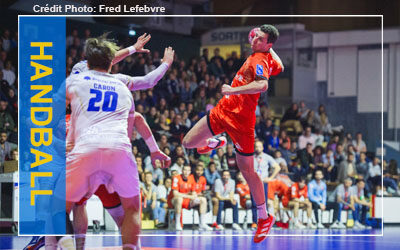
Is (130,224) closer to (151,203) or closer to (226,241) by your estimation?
(226,241)

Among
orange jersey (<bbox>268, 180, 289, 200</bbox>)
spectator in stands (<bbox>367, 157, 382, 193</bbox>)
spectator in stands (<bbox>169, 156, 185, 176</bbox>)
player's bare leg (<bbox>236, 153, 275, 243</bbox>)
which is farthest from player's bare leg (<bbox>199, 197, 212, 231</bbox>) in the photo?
spectator in stands (<bbox>367, 157, 382, 193</bbox>)

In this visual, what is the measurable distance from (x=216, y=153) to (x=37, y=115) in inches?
204

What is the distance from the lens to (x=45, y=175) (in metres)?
8.71

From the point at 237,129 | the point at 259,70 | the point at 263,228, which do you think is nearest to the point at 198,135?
the point at 237,129

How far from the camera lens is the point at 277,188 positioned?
13.3 meters

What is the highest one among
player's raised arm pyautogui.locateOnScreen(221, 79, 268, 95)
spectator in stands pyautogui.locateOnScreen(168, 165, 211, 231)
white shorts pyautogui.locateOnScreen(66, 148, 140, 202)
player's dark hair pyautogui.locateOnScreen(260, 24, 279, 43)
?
player's dark hair pyautogui.locateOnScreen(260, 24, 279, 43)

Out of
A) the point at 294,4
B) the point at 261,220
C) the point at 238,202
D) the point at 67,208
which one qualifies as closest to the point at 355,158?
the point at 238,202

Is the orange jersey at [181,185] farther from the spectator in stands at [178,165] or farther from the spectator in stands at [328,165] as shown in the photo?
the spectator in stands at [328,165]

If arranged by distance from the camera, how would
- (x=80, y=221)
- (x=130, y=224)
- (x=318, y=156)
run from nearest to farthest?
(x=130, y=224) < (x=80, y=221) < (x=318, y=156)

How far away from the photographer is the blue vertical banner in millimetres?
8797

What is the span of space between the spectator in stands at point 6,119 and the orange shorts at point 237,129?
5.72 m

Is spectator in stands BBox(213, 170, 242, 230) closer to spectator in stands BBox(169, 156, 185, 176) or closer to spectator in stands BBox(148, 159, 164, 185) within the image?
spectator in stands BBox(169, 156, 185, 176)

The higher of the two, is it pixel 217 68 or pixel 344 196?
pixel 217 68

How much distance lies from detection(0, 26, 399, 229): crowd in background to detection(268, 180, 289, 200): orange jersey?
2cm
